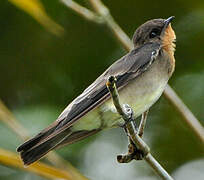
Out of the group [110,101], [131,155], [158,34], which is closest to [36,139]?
[110,101]

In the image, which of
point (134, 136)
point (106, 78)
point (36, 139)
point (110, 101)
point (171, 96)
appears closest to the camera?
point (134, 136)

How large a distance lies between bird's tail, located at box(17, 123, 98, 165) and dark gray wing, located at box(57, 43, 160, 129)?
8cm

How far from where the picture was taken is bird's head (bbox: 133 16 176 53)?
4.68 meters

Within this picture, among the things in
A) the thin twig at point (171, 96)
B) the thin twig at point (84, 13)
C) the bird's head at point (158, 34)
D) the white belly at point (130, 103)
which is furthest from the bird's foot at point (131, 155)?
the bird's head at point (158, 34)

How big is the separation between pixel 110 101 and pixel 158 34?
0.81 metres

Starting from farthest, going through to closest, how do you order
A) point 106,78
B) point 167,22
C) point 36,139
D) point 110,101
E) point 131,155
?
point 167,22 < point 106,78 < point 110,101 < point 36,139 < point 131,155

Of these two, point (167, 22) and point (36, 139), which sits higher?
point (36, 139)

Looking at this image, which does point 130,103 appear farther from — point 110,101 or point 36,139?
point 36,139

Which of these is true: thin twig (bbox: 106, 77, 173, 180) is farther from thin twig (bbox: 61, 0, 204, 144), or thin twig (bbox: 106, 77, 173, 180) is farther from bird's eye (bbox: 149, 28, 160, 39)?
bird's eye (bbox: 149, 28, 160, 39)

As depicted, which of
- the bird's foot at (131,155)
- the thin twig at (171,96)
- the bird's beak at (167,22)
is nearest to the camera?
the bird's foot at (131,155)

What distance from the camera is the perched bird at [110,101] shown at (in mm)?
3986

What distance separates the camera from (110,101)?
4.18 m

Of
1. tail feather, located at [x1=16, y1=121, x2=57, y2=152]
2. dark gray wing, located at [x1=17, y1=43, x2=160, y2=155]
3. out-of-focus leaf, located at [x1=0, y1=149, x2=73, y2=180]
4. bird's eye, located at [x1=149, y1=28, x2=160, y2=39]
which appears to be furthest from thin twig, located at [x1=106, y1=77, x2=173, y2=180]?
bird's eye, located at [x1=149, y1=28, x2=160, y2=39]

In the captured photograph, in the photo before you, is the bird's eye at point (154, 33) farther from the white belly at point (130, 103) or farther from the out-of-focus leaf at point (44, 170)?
the out-of-focus leaf at point (44, 170)
